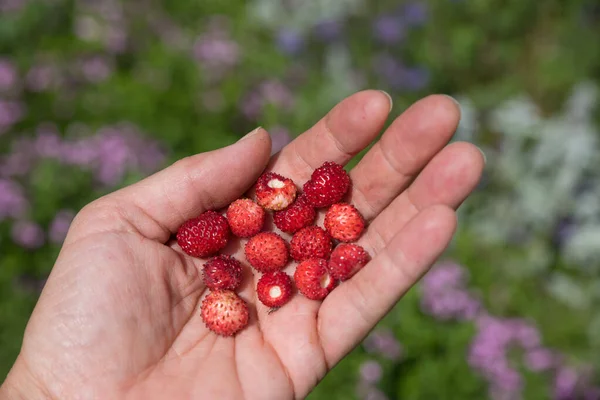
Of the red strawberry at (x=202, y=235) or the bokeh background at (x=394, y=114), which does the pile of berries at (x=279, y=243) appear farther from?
the bokeh background at (x=394, y=114)

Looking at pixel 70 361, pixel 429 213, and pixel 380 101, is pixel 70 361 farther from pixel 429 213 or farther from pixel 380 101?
pixel 380 101

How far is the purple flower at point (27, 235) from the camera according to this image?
3832 mm

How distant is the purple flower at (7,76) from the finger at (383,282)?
3.25 m

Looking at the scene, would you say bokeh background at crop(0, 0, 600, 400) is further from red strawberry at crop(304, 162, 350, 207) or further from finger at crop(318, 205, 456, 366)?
red strawberry at crop(304, 162, 350, 207)

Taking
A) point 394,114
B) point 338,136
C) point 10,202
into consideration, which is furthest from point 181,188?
point 394,114

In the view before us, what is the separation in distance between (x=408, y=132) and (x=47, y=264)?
2.40m

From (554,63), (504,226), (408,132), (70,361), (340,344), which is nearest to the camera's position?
(70,361)

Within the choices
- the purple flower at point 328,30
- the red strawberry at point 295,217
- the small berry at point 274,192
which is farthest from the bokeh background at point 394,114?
the small berry at point 274,192

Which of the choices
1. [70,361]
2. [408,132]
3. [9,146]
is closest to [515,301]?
[408,132]

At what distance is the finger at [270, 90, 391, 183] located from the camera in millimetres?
2906

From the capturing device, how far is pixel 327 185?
2.93 meters

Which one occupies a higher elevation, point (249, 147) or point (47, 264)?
point (249, 147)

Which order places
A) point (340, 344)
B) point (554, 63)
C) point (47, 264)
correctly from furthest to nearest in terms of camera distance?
point (554, 63) < point (47, 264) < point (340, 344)

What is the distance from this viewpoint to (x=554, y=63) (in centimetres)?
529
